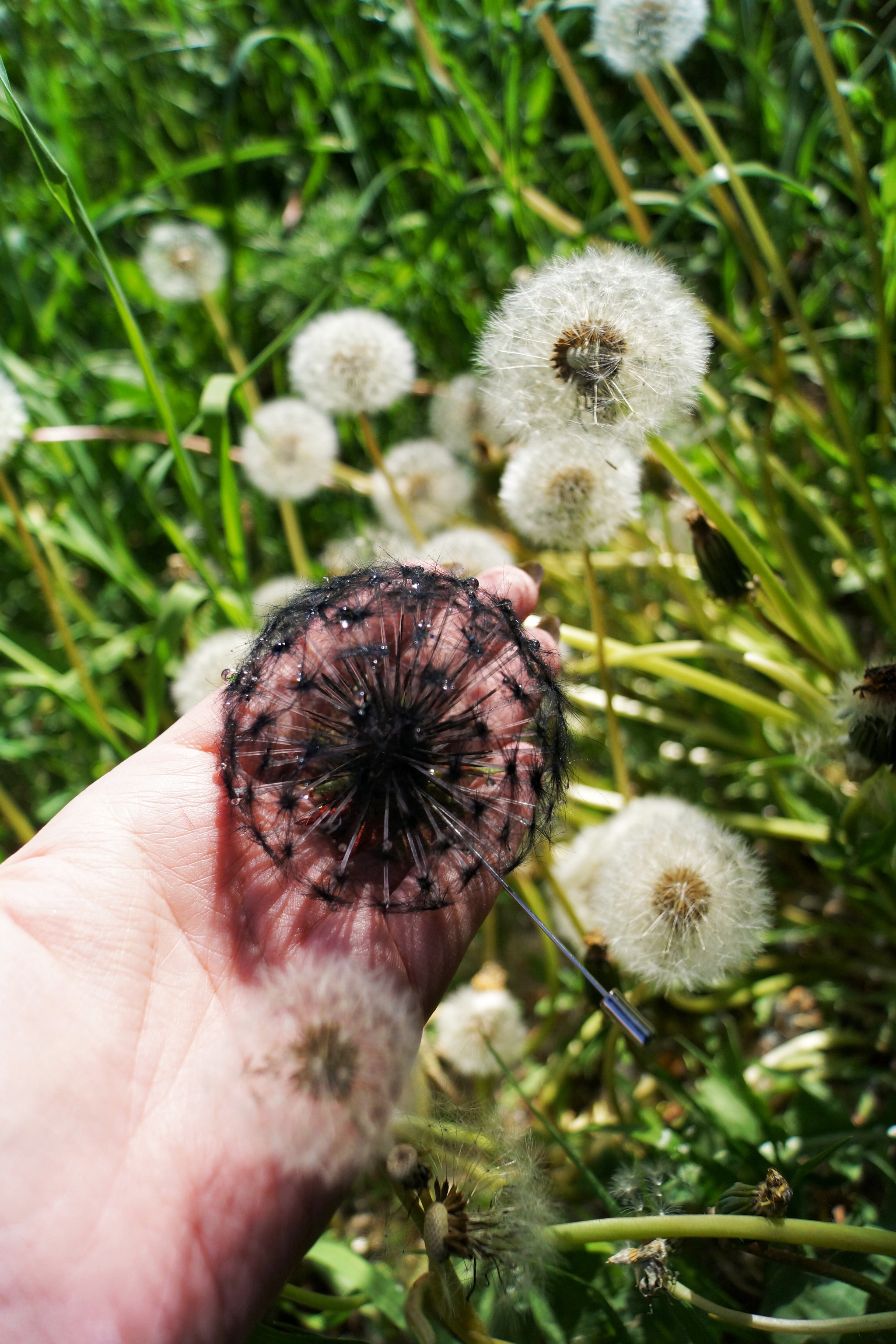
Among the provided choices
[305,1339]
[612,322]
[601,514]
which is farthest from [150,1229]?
[612,322]

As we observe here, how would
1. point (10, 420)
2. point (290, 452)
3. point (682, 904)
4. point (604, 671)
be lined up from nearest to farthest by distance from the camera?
1. point (682, 904)
2. point (604, 671)
3. point (10, 420)
4. point (290, 452)

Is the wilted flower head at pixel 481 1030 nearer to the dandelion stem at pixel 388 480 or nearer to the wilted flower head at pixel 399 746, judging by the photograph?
the wilted flower head at pixel 399 746

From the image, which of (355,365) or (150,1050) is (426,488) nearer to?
(355,365)

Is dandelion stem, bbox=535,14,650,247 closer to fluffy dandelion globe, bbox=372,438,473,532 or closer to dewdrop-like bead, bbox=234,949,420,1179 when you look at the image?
fluffy dandelion globe, bbox=372,438,473,532

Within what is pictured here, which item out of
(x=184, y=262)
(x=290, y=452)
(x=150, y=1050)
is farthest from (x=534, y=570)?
(x=184, y=262)

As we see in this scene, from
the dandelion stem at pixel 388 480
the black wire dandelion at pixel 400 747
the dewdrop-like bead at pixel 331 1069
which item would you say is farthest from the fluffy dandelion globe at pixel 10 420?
the dewdrop-like bead at pixel 331 1069

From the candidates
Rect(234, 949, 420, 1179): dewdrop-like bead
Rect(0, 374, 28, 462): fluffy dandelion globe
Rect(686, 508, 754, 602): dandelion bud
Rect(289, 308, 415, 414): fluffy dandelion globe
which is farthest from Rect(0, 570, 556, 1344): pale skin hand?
Rect(0, 374, 28, 462): fluffy dandelion globe

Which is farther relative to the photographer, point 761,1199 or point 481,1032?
point 481,1032
